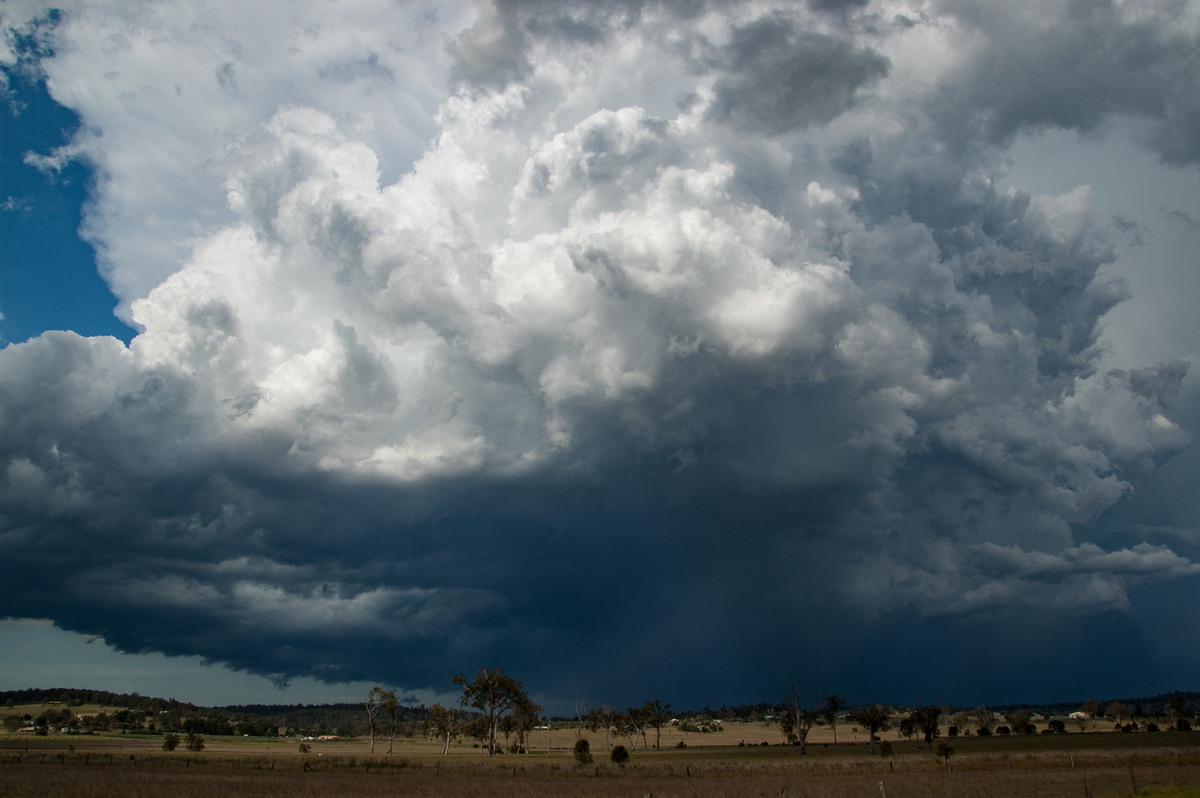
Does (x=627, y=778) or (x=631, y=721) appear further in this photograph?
(x=631, y=721)

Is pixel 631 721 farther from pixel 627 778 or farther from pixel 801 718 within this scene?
pixel 627 778

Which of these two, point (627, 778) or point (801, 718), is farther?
point (801, 718)

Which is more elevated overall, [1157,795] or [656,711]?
[1157,795]

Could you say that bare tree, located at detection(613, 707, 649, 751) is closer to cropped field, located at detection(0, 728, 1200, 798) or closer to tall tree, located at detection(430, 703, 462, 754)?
tall tree, located at detection(430, 703, 462, 754)

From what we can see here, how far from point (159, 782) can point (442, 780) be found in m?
18.5

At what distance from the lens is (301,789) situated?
→ 46031mm

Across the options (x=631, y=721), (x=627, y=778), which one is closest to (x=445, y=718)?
(x=631, y=721)

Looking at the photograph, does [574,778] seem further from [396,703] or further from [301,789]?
[396,703]

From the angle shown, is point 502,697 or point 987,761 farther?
point 502,697

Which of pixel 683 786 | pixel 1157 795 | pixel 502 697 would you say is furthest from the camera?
pixel 502 697

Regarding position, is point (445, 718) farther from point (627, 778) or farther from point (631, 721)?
point (627, 778)

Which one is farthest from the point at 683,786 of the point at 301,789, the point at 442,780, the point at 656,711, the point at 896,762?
the point at 656,711

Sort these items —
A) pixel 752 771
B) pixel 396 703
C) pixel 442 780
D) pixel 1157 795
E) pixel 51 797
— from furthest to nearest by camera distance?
pixel 396 703, pixel 752 771, pixel 442 780, pixel 51 797, pixel 1157 795

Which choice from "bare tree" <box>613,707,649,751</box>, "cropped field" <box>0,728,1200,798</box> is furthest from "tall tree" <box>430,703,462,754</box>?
"cropped field" <box>0,728,1200,798</box>
